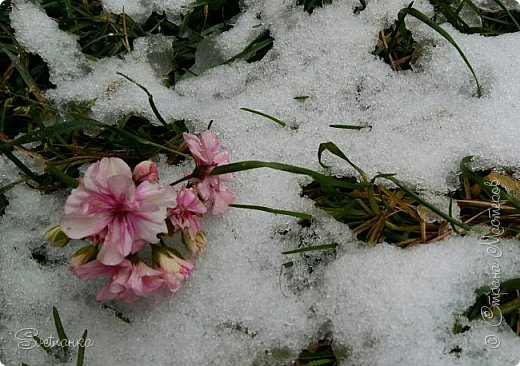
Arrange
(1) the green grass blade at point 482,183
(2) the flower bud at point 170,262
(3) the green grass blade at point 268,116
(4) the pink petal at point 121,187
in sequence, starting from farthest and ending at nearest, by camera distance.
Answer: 1. (3) the green grass blade at point 268,116
2. (1) the green grass blade at point 482,183
3. (2) the flower bud at point 170,262
4. (4) the pink petal at point 121,187

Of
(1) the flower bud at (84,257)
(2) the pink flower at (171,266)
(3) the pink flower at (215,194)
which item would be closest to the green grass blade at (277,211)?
(3) the pink flower at (215,194)

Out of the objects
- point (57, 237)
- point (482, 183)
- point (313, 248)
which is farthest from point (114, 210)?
point (482, 183)

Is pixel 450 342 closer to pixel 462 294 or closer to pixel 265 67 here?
pixel 462 294

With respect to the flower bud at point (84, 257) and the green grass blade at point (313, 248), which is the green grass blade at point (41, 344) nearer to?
the flower bud at point (84, 257)

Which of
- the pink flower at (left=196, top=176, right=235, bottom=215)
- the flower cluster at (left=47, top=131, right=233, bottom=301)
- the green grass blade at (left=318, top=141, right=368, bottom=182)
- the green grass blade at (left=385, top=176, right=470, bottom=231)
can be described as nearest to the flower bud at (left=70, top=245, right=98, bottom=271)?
the flower cluster at (left=47, top=131, right=233, bottom=301)

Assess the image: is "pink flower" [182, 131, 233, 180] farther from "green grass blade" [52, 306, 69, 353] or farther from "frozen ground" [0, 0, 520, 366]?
"green grass blade" [52, 306, 69, 353]

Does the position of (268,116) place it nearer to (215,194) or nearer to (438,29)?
(215,194)
